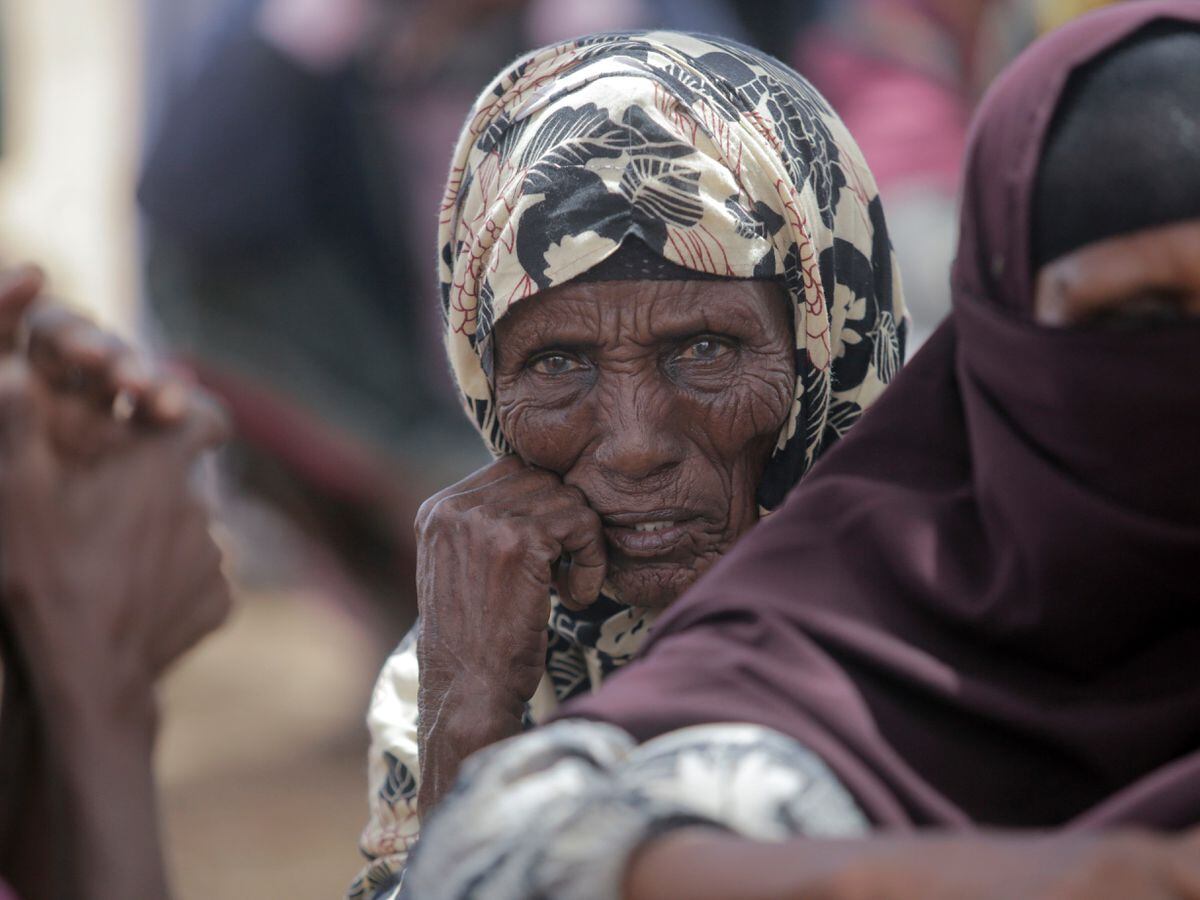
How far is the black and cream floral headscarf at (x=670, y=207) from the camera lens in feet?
9.72

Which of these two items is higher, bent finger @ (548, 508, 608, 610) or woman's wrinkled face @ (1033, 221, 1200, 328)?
woman's wrinkled face @ (1033, 221, 1200, 328)

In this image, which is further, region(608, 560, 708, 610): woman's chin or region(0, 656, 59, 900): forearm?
region(608, 560, 708, 610): woman's chin

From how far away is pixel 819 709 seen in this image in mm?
2141

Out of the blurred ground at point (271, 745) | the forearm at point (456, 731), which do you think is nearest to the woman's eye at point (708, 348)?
the forearm at point (456, 731)

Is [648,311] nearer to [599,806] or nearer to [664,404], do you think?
[664,404]

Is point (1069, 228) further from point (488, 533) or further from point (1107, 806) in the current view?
point (488, 533)

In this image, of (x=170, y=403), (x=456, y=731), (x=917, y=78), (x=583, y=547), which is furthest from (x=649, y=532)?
(x=917, y=78)

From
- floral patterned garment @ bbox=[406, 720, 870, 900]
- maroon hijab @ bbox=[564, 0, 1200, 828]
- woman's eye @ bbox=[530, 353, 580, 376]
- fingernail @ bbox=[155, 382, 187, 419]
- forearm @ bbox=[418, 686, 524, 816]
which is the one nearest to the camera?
floral patterned garment @ bbox=[406, 720, 870, 900]

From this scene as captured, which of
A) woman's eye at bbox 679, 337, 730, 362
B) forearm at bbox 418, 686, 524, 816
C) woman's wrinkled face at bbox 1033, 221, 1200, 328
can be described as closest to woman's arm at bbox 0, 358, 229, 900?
forearm at bbox 418, 686, 524, 816

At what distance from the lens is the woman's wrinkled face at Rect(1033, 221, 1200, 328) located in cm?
215

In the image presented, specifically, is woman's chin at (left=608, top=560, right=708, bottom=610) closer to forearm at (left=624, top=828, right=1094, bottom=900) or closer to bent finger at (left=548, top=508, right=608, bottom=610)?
bent finger at (left=548, top=508, right=608, bottom=610)

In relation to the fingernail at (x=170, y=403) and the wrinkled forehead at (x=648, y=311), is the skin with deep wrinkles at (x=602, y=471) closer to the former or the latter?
the wrinkled forehead at (x=648, y=311)

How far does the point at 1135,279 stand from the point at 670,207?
951 mm

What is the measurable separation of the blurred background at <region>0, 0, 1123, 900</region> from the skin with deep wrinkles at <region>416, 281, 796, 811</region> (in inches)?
125
